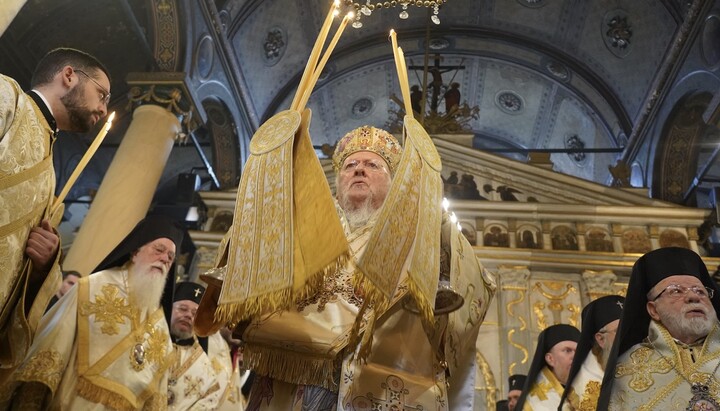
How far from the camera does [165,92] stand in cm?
A: 814

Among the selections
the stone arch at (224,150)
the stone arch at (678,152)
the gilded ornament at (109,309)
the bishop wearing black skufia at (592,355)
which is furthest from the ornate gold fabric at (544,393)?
the stone arch at (224,150)

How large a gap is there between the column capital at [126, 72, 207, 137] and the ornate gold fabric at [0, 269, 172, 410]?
5.34 meters

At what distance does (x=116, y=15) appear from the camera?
10289mm

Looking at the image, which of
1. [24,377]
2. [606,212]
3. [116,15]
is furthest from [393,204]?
[116,15]

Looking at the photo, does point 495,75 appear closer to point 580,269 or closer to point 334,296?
point 580,269

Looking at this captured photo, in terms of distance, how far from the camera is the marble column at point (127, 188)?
6223 millimetres

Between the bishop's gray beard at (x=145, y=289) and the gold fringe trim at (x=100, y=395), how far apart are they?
1.72ft

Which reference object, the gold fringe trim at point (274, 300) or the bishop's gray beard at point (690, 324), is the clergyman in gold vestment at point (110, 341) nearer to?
the gold fringe trim at point (274, 300)

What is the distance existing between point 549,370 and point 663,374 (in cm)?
177

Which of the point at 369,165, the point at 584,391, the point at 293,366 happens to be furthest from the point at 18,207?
the point at 584,391

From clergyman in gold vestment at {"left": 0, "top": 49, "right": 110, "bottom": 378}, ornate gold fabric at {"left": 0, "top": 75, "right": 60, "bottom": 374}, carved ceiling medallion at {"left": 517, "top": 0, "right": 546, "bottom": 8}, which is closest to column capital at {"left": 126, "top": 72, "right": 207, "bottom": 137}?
clergyman in gold vestment at {"left": 0, "top": 49, "right": 110, "bottom": 378}

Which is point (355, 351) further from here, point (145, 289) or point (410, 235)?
point (145, 289)

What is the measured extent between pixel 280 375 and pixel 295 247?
445 millimetres

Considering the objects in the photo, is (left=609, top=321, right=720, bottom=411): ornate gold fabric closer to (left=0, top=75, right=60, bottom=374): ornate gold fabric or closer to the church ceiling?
(left=0, top=75, right=60, bottom=374): ornate gold fabric
